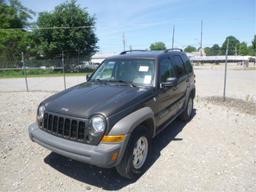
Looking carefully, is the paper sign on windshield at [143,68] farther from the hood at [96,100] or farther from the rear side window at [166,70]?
the hood at [96,100]

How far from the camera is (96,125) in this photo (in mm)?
3107

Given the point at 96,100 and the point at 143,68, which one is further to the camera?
the point at 143,68

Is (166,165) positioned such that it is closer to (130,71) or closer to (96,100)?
(96,100)

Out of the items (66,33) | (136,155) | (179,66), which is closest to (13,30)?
(66,33)

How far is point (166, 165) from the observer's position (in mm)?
4012

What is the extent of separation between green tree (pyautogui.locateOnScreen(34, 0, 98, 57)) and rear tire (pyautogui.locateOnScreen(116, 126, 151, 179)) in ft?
89.1

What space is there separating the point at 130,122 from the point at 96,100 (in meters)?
0.64

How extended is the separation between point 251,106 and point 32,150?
7.18 metres

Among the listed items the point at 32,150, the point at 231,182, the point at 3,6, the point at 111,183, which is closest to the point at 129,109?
the point at 111,183

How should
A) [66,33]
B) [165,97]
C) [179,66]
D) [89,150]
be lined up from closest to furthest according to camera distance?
1. [89,150]
2. [165,97]
3. [179,66]
4. [66,33]

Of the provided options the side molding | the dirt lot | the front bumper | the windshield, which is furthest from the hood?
the dirt lot

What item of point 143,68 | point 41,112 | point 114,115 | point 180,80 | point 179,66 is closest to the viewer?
point 114,115

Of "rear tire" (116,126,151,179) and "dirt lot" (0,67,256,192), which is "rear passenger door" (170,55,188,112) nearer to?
"dirt lot" (0,67,256,192)

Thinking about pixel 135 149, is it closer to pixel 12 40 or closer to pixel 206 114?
pixel 206 114
